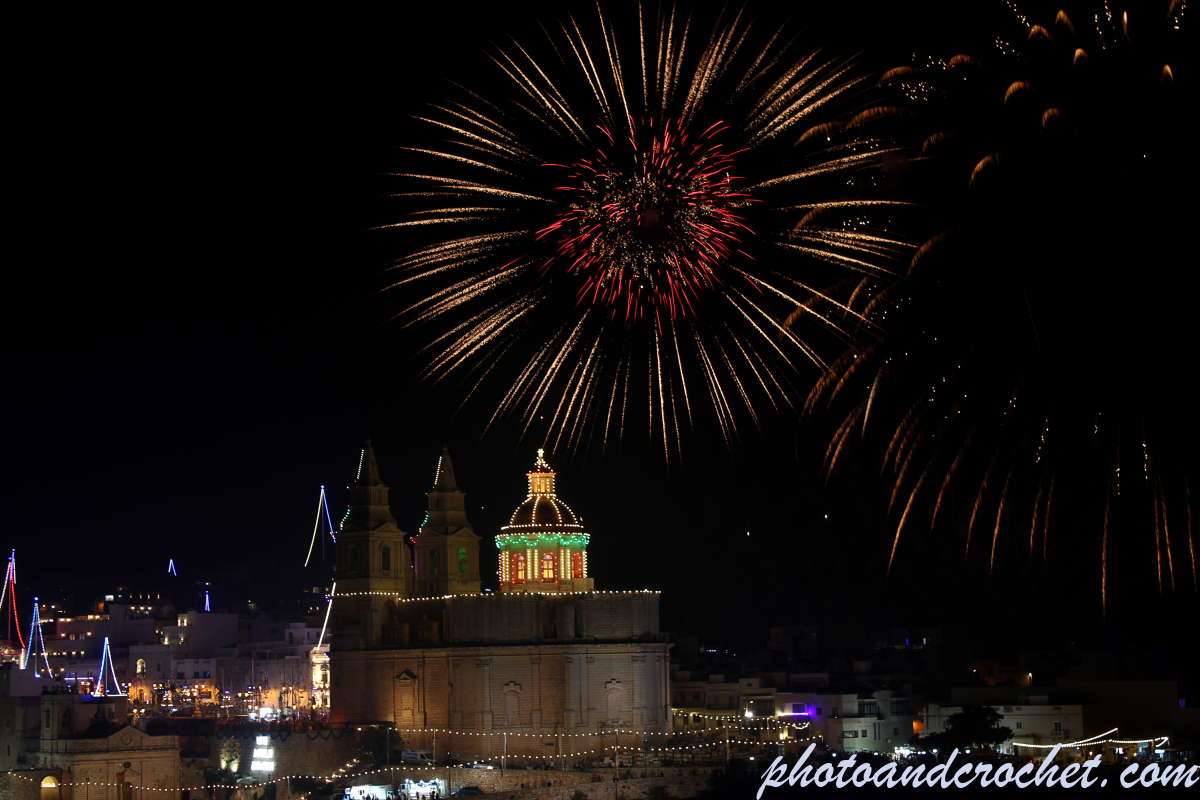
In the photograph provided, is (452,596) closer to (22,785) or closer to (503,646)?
(503,646)

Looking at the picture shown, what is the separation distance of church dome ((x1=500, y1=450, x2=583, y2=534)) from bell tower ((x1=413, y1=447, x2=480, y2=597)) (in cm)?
517

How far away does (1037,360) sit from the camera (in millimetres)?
28859

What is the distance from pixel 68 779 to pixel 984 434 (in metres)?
40.0

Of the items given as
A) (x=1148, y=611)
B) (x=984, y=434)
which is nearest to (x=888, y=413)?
(x=984, y=434)

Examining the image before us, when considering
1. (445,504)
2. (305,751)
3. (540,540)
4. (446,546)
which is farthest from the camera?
(445,504)

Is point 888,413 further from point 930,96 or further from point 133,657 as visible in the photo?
point 133,657

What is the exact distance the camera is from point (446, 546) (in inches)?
2717

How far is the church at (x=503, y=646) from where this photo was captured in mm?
61656

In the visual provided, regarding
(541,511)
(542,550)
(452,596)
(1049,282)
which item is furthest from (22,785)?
(1049,282)

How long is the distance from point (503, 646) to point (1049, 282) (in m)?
38.6

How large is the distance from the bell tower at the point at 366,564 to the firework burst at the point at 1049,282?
3868 centimetres

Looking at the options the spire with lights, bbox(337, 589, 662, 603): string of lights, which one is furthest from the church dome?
bbox(337, 589, 662, 603): string of lights

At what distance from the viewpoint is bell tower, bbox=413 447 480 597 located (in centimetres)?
6894

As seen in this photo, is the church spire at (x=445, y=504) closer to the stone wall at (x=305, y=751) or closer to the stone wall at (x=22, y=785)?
the stone wall at (x=305, y=751)
